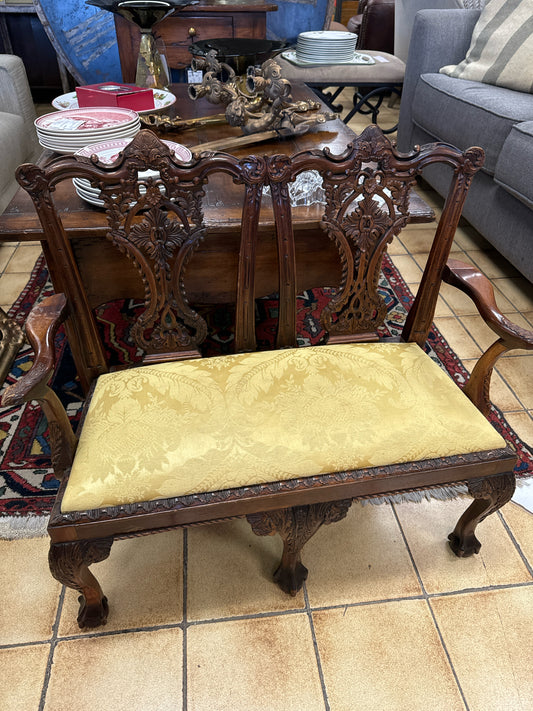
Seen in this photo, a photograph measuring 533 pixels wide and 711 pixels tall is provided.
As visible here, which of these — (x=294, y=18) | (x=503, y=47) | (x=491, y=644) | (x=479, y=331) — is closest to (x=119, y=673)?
(x=491, y=644)

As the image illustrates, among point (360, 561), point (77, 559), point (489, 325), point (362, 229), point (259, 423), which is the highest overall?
point (362, 229)

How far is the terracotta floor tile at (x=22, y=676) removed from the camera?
37.1 inches

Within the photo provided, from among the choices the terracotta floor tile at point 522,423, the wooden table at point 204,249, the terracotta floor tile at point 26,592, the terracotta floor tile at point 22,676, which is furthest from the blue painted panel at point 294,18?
the terracotta floor tile at point 22,676

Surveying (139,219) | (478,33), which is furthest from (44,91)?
(139,219)

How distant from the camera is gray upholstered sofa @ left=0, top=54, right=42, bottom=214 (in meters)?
2.29

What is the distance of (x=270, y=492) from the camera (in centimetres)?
89

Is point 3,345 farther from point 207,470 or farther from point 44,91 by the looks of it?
point 44,91

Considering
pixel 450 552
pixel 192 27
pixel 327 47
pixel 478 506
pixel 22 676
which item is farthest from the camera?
pixel 327 47

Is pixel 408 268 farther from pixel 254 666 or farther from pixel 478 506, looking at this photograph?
pixel 254 666

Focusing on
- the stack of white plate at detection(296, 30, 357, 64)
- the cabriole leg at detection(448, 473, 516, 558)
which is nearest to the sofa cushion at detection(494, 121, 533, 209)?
the cabriole leg at detection(448, 473, 516, 558)

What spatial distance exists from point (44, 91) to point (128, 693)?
475cm

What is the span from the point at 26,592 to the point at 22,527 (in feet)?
0.57

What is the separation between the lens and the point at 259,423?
0.94 m

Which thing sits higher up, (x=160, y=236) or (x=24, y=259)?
(x=160, y=236)
